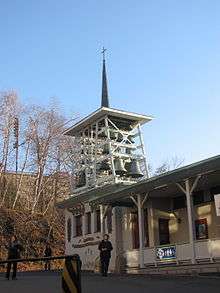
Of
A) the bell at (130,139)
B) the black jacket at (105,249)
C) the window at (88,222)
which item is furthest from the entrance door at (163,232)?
the bell at (130,139)

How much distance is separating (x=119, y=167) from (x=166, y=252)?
9.74 metres

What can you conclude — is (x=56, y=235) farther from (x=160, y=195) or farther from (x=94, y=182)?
(x=160, y=195)

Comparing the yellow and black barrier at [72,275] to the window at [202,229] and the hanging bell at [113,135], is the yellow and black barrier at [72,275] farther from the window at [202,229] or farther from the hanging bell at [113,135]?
the hanging bell at [113,135]

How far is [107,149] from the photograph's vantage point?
1249 inches

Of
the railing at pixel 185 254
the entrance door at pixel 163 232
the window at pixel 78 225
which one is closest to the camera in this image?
the railing at pixel 185 254

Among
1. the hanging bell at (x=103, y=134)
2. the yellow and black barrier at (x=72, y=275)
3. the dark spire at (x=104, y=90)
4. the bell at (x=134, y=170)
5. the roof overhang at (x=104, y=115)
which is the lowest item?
the yellow and black barrier at (x=72, y=275)

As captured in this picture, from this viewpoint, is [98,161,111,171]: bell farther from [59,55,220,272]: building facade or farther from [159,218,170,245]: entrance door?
[159,218,170,245]: entrance door

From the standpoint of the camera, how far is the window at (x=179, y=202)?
24216 millimetres

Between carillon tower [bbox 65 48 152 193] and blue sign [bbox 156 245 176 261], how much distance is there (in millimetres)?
7902

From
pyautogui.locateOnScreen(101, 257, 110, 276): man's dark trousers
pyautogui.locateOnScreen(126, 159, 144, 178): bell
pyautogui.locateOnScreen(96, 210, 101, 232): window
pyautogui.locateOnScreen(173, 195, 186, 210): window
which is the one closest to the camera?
pyautogui.locateOnScreen(101, 257, 110, 276): man's dark trousers

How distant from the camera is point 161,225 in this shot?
25.3 m

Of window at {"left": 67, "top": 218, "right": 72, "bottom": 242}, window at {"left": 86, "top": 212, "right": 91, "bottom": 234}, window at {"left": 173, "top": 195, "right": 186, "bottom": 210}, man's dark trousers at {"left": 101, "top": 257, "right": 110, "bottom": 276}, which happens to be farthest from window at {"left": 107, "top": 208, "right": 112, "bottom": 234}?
man's dark trousers at {"left": 101, "top": 257, "right": 110, "bottom": 276}

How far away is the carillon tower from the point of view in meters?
30.6

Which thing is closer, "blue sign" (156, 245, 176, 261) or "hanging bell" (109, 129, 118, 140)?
"blue sign" (156, 245, 176, 261)
